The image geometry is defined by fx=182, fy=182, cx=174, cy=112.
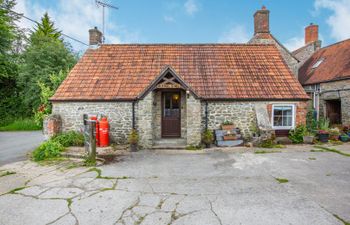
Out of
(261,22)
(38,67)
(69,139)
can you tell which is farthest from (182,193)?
(38,67)

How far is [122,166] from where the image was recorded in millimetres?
6641

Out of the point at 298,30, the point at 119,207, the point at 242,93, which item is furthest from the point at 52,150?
the point at 298,30

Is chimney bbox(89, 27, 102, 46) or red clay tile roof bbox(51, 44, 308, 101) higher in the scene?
chimney bbox(89, 27, 102, 46)

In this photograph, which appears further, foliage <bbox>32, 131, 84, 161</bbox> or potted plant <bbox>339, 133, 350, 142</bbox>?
potted plant <bbox>339, 133, 350, 142</bbox>

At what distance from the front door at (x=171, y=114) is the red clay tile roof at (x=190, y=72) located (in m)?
1.18

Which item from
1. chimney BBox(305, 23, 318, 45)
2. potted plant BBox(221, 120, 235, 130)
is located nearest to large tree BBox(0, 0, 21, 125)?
potted plant BBox(221, 120, 235, 130)

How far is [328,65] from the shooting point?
1591 cm

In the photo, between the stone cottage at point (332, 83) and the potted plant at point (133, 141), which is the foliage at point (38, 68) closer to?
the potted plant at point (133, 141)

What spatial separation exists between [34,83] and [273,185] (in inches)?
870

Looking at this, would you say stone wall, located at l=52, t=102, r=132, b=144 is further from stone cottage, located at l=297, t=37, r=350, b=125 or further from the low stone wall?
stone cottage, located at l=297, t=37, r=350, b=125

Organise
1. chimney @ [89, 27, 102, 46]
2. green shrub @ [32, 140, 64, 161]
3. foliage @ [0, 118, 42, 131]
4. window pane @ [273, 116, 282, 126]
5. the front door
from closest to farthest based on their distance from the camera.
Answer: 1. green shrub @ [32, 140, 64, 161]
2. window pane @ [273, 116, 282, 126]
3. the front door
4. chimney @ [89, 27, 102, 46]
5. foliage @ [0, 118, 42, 131]

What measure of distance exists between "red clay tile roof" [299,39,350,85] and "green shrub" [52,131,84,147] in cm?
1782

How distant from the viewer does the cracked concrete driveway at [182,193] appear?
3611 mm

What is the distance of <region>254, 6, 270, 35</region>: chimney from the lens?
13.7 meters
